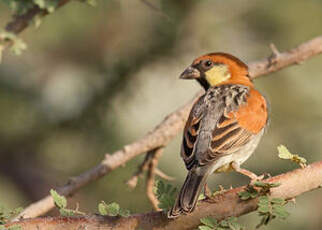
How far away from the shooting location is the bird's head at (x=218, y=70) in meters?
5.73

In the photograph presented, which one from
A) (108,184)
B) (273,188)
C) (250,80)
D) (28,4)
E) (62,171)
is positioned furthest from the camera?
(62,171)

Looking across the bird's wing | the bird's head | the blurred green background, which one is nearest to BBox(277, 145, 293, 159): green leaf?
the bird's wing

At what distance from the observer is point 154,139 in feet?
18.9

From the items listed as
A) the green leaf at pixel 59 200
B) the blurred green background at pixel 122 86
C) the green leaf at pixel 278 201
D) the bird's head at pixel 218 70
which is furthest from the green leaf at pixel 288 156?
the blurred green background at pixel 122 86

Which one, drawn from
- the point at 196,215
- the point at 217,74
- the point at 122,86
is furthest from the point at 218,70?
the point at 196,215

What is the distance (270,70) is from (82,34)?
3.29 metres

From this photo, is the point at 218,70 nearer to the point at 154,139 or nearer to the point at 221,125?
the point at 154,139

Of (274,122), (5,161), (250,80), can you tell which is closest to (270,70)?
(250,80)

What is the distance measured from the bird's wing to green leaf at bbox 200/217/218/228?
32.9 inches

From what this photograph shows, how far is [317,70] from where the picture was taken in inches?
335

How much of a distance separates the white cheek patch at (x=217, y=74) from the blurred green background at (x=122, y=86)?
2.92 ft

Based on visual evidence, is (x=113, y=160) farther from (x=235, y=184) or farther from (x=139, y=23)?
(x=139, y=23)

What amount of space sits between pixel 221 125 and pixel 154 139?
1.05 meters

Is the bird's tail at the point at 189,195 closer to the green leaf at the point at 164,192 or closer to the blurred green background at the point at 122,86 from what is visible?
the green leaf at the point at 164,192
